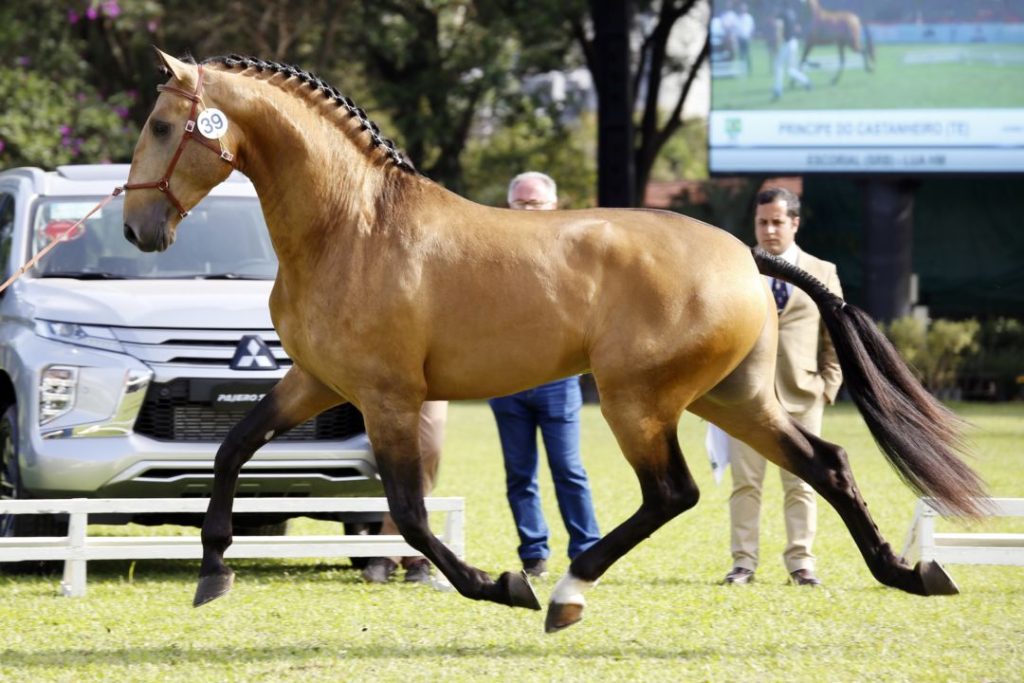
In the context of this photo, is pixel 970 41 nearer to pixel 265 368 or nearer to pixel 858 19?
pixel 858 19

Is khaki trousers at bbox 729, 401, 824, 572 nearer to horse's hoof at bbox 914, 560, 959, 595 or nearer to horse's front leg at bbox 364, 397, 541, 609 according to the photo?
horse's hoof at bbox 914, 560, 959, 595

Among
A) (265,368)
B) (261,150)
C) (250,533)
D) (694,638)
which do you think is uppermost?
(261,150)

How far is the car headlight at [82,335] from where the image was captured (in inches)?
322

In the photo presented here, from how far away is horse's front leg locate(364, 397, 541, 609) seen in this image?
5898 millimetres

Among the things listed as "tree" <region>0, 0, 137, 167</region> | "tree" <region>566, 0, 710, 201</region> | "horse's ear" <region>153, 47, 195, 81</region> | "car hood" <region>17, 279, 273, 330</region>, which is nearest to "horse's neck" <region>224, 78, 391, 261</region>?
"horse's ear" <region>153, 47, 195, 81</region>

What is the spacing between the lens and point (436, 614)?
7.19m

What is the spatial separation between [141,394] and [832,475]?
363cm

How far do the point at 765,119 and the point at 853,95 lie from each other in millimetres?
1151

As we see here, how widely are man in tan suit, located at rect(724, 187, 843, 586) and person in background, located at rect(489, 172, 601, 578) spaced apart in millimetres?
810

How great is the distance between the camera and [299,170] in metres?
6.07

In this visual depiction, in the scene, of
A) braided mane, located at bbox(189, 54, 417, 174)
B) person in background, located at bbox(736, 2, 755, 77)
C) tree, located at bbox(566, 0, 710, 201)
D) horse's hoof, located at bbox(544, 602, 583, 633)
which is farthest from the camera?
tree, located at bbox(566, 0, 710, 201)

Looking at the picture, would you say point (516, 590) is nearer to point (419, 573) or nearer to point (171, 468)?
point (419, 573)

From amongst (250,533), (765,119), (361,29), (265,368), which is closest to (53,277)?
(265,368)

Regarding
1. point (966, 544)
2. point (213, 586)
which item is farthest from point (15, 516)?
point (966, 544)
